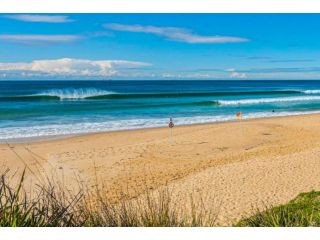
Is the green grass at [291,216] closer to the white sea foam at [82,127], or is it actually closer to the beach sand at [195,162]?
the beach sand at [195,162]

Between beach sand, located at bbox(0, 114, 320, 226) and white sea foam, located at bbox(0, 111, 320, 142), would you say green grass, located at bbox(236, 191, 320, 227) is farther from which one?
white sea foam, located at bbox(0, 111, 320, 142)

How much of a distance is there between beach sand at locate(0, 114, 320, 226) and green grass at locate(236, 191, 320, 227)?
1312 millimetres

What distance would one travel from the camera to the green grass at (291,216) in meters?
3.69

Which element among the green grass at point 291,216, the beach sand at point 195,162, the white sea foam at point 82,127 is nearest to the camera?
the green grass at point 291,216

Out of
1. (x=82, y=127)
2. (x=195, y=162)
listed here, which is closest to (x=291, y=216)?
(x=195, y=162)

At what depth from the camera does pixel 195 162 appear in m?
13.3

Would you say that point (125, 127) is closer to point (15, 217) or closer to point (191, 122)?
point (191, 122)

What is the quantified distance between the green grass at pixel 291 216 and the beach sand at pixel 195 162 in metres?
1.31

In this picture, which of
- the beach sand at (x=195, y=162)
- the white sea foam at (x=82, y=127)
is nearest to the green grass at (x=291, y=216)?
the beach sand at (x=195, y=162)

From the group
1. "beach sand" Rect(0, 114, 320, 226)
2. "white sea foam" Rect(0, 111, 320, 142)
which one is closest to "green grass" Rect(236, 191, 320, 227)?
"beach sand" Rect(0, 114, 320, 226)
